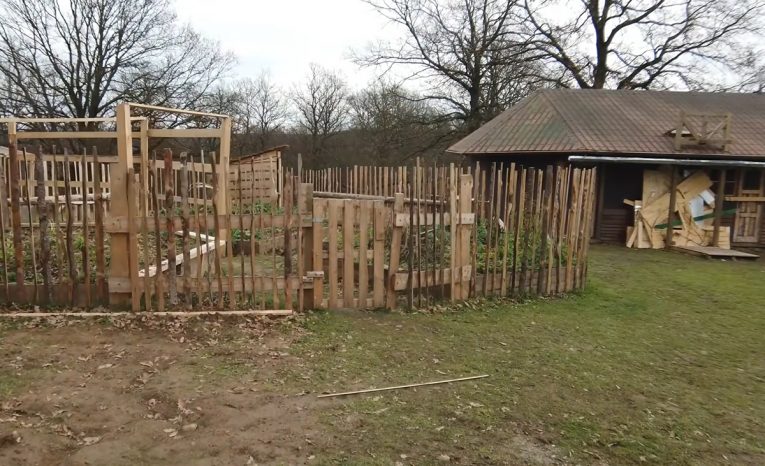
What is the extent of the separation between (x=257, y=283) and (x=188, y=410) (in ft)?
6.77

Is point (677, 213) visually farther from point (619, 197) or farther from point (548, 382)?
point (548, 382)

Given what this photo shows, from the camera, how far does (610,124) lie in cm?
1617

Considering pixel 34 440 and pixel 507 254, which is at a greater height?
pixel 507 254

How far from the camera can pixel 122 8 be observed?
25.3 meters

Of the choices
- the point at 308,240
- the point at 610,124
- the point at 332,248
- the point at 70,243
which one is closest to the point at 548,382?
the point at 332,248

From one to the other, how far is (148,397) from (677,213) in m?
14.7

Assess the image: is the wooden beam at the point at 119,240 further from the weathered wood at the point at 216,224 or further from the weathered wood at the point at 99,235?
the weathered wood at the point at 216,224

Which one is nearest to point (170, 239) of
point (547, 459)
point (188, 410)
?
point (188, 410)

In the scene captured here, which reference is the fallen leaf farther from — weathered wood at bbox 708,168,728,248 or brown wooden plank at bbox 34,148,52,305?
weathered wood at bbox 708,168,728,248

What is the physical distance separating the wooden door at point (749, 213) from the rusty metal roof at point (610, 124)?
677mm

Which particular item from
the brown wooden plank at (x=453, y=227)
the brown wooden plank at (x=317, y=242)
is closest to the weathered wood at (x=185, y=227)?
the brown wooden plank at (x=317, y=242)

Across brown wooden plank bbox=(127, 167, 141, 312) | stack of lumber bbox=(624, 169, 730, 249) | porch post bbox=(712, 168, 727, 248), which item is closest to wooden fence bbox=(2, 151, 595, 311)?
brown wooden plank bbox=(127, 167, 141, 312)

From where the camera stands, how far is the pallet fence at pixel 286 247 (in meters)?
5.09

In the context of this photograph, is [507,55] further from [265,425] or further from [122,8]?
[265,425]
